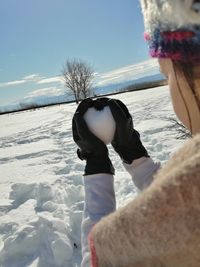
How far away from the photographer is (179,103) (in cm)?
74

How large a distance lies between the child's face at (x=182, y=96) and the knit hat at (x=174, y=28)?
0.03m

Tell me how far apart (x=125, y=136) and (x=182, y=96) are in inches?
15.3

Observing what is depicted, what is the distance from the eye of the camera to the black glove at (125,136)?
3.38 ft

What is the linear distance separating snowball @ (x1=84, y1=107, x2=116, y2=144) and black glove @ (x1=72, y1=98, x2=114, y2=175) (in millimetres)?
14

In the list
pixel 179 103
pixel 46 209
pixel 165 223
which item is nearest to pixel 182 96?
pixel 179 103

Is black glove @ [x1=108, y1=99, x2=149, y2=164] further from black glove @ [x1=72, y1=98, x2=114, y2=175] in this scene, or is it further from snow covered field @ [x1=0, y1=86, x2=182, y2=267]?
snow covered field @ [x1=0, y1=86, x2=182, y2=267]

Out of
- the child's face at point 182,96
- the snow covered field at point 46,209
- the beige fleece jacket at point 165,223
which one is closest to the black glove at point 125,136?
the child's face at point 182,96

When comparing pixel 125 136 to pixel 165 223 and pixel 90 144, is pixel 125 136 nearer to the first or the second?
pixel 90 144

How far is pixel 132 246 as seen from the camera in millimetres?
524

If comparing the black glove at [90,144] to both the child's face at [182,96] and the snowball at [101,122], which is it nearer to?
the snowball at [101,122]

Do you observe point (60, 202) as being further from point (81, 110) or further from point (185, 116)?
point (185, 116)

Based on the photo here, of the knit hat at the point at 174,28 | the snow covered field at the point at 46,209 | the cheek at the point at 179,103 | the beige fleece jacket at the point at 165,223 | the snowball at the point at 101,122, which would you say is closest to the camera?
the beige fleece jacket at the point at 165,223

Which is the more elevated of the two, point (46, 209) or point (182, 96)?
point (182, 96)

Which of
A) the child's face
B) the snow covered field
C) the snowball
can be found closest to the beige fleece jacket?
the child's face
